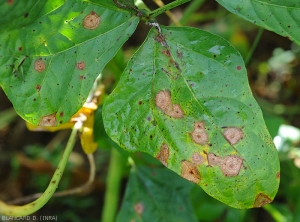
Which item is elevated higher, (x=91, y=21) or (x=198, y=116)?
(x=91, y=21)

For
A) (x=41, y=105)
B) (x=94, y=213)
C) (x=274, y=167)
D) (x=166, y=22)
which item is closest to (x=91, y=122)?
(x=41, y=105)

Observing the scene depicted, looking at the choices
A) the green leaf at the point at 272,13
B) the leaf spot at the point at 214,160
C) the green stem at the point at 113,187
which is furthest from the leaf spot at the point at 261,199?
the green stem at the point at 113,187

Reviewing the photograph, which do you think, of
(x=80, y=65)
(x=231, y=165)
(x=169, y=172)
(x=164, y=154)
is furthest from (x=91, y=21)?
(x=169, y=172)

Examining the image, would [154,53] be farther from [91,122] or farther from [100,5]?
[91,122]

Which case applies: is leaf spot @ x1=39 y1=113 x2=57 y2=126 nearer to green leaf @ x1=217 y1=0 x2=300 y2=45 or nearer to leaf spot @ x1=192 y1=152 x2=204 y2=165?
leaf spot @ x1=192 y1=152 x2=204 y2=165

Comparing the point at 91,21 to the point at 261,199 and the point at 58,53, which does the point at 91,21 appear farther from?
the point at 261,199

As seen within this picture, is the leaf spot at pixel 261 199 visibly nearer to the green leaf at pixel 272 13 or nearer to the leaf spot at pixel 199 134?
the leaf spot at pixel 199 134
